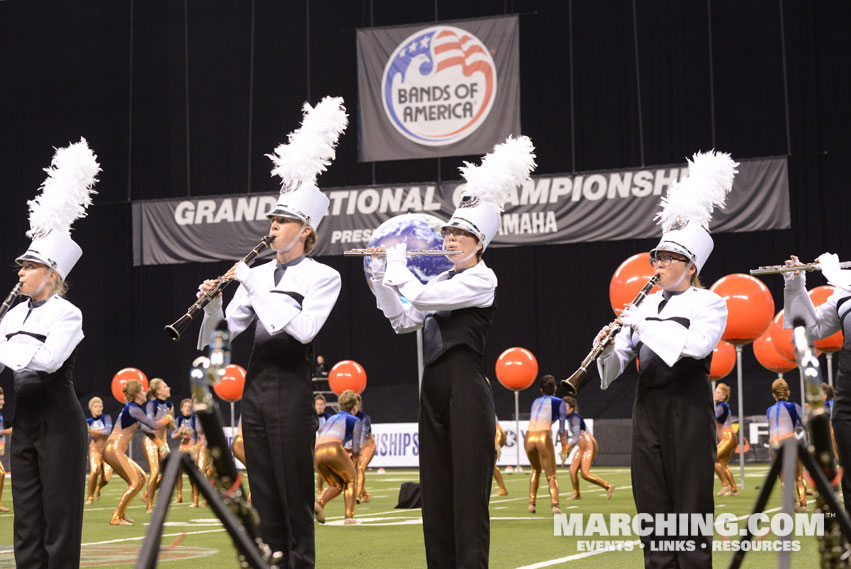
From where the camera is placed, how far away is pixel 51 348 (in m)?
6.46

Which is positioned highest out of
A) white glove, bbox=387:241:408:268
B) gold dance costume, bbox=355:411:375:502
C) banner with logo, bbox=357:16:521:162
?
banner with logo, bbox=357:16:521:162

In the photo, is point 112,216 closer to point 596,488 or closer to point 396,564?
point 596,488

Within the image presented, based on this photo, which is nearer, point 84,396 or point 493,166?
point 493,166

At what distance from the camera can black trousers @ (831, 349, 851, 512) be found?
23.9ft

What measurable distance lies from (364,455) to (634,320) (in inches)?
432

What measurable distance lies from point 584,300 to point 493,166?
19432 mm

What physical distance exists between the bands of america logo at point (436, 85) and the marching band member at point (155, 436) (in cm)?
863

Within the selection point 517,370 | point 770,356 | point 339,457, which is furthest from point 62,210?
point 517,370

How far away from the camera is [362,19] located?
1042 inches

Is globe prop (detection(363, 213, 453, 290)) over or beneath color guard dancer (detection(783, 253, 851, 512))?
over

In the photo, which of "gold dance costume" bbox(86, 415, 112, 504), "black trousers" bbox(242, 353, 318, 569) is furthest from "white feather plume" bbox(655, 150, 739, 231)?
"gold dance costume" bbox(86, 415, 112, 504)

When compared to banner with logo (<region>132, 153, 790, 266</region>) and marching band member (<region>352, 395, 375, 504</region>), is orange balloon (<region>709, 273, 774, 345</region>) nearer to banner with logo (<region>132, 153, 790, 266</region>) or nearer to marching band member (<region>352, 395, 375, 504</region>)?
marching band member (<region>352, 395, 375, 504</region>)

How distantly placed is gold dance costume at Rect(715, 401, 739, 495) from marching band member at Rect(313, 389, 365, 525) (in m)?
4.74

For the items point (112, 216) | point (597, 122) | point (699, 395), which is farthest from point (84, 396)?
point (699, 395)
